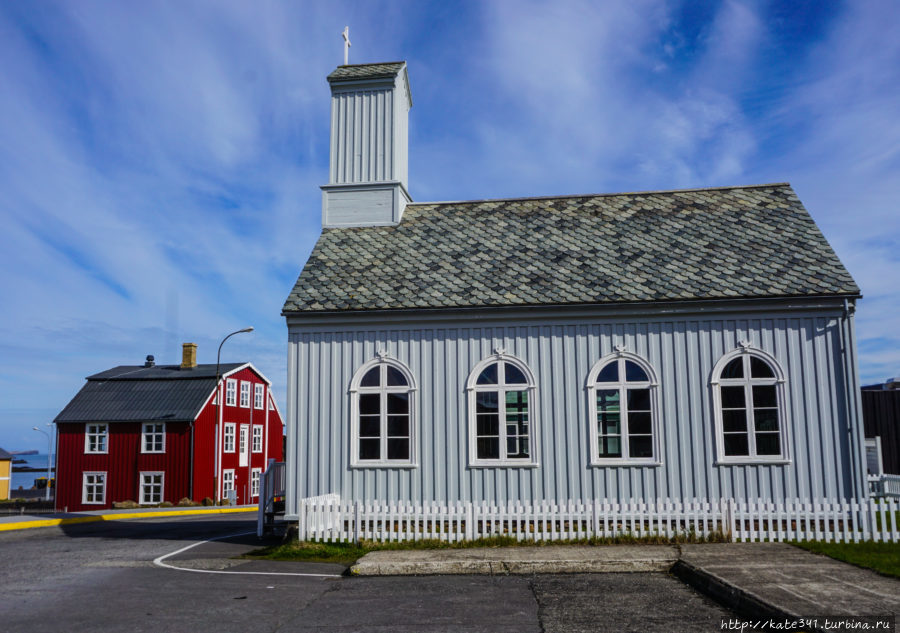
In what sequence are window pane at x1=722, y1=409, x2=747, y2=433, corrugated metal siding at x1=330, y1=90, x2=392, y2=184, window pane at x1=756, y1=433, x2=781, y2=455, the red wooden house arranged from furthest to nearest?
the red wooden house, corrugated metal siding at x1=330, y1=90, x2=392, y2=184, window pane at x1=722, y1=409, x2=747, y2=433, window pane at x1=756, y1=433, x2=781, y2=455

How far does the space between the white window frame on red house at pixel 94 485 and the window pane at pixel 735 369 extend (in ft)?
117

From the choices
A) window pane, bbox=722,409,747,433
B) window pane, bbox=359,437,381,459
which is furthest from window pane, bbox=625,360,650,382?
window pane, bbox=359,437,381,459

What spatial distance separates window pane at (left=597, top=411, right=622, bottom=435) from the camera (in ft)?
45.0

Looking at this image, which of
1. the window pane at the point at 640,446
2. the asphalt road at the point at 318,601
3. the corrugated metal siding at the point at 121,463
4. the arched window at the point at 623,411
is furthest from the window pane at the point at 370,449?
the corrugated metal siding at the point at 121,463

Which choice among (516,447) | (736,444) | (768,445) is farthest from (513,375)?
(768,445)

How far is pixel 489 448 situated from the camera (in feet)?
45.8

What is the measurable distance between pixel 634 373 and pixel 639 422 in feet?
3.00

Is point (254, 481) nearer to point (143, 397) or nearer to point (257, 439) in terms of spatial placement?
point (257, 439)

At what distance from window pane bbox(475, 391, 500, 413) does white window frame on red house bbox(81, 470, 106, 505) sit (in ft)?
106

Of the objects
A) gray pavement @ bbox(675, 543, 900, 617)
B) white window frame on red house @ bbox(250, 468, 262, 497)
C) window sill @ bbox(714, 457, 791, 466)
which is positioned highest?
window sill @ bbox(714, 457, 791, 466)

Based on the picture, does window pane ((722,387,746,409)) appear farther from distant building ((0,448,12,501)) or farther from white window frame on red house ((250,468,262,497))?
distant building ((0,448,12,501))

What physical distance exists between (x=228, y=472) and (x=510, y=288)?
32144 millimetres

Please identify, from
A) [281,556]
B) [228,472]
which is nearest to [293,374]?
[281,556]

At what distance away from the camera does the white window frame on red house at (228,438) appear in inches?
1649
